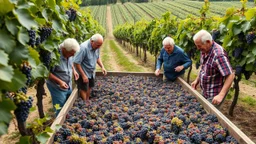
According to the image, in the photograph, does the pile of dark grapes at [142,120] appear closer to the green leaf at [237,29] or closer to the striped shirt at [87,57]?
the striped shirt at [87,57]

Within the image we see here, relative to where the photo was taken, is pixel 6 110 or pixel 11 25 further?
pixel 11 25

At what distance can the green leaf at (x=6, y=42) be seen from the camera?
150 cm

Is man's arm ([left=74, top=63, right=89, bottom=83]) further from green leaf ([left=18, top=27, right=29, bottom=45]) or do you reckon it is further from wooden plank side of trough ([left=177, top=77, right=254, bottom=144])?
green leaf ([left=18, top=27, right=29, bottom=45])

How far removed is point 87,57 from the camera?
531 cm

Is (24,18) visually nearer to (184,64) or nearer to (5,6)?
(5,6)

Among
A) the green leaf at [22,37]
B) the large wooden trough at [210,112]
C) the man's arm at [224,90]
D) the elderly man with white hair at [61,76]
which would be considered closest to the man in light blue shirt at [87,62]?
the large wooden trough at [210,112]

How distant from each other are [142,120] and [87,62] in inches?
80.2

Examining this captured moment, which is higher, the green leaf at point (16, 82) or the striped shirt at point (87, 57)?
the green leaf at point (16, 82)

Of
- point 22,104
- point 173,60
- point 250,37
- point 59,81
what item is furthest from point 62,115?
point 250,37

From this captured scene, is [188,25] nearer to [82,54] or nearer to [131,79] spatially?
[131,79]

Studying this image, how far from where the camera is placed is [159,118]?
393 cm

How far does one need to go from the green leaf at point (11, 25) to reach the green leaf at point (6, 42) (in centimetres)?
4

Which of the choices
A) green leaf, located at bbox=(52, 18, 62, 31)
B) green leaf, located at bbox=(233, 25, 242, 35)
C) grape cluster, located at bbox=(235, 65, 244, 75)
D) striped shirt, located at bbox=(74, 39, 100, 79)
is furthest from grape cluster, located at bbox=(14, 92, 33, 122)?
grape cluster, located at bbox=(235, 65, 244, 75)

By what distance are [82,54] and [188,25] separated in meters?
4.03
